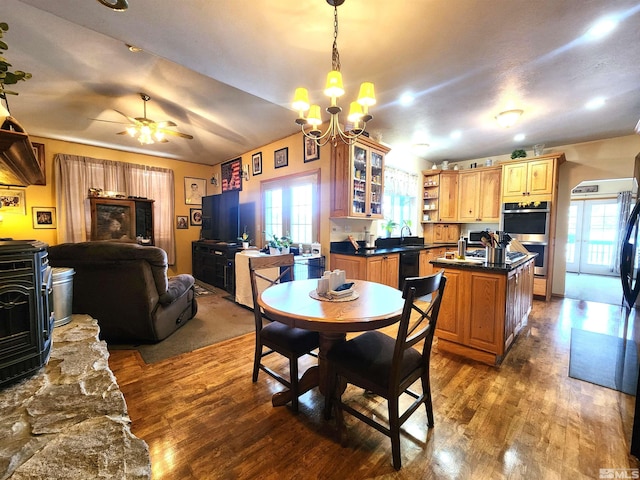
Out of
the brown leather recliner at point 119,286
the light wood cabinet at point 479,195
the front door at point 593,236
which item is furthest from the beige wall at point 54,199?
the front door at point 593,236

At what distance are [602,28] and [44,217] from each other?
7475 millimetres

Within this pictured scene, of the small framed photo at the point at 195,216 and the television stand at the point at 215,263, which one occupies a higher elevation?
the small framed photo at the point at 195,216

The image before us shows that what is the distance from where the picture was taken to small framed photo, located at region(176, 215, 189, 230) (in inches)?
240

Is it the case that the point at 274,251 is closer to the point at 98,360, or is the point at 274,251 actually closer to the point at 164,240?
the point at 98,360

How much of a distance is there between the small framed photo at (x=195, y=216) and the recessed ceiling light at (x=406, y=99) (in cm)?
521

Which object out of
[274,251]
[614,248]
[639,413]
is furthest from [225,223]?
[614,248]

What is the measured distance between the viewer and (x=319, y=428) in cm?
161

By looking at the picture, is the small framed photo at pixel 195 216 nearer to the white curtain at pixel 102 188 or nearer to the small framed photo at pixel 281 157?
the white curtain at pixel 102 188

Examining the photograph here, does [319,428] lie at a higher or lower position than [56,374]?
lower

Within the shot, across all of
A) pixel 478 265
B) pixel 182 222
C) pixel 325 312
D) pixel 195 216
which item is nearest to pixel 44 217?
pixel 182 222

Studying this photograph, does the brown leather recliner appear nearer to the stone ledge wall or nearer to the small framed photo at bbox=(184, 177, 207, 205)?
the stone ledge wall

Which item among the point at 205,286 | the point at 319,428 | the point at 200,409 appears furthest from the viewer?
the point at 205,286

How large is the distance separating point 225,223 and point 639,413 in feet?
18.2

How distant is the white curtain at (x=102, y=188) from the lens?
15.2 ft
